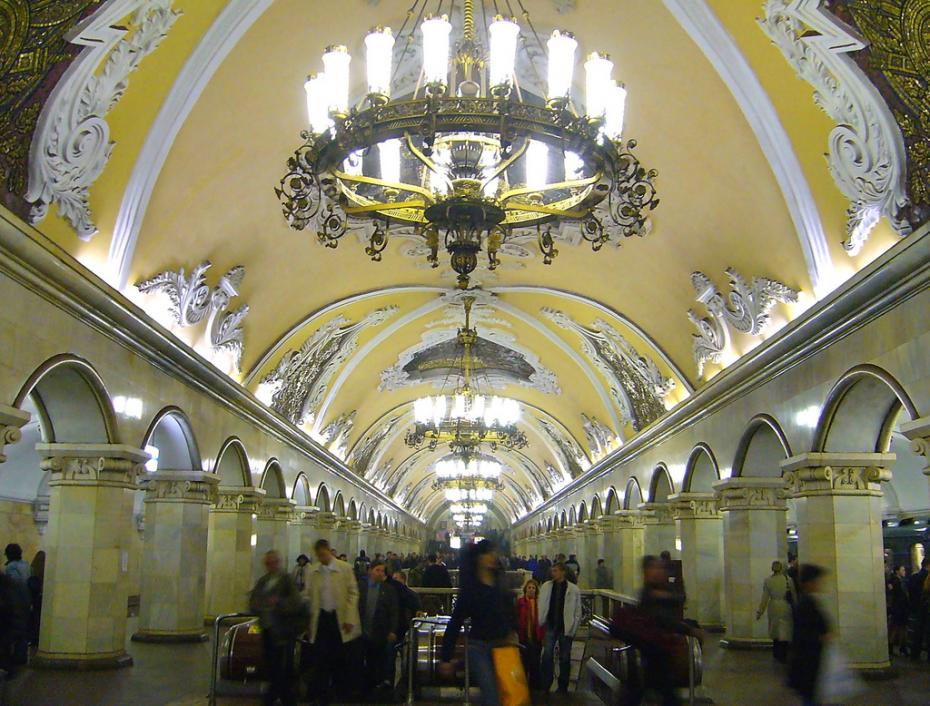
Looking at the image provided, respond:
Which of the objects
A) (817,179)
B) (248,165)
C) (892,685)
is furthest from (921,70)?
(248,165)

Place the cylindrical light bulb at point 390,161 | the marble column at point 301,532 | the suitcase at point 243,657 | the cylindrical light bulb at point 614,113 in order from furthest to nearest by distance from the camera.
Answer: the marble column at point 301,532
the suitcase at point 243,657
the cylindrical light bulb at point 390,161
the cylindrical light bulb at point 614,113

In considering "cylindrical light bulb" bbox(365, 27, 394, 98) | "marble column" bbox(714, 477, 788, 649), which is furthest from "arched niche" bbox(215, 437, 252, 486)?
"cylindrical light bulb" bbox(365, 27, 394, 98)

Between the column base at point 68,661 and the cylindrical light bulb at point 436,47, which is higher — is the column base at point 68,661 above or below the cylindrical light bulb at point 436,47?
below

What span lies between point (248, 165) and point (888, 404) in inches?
320

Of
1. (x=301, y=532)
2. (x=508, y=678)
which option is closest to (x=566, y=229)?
(x=508, y=678)

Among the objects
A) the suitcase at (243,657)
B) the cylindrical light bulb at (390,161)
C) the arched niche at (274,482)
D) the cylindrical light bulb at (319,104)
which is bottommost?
the suitcase at (243,657)

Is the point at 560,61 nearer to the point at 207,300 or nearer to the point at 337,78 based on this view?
the point at 337,78

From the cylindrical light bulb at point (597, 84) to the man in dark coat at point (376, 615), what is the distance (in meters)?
4.68

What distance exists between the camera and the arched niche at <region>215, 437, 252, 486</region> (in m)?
17.2

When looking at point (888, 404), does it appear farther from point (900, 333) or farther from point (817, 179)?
point (817, 179)

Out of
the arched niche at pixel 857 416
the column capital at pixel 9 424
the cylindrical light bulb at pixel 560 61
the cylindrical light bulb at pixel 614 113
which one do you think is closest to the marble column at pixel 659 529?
the arched niche at pixel 857 416

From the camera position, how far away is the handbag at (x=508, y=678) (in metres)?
6.04

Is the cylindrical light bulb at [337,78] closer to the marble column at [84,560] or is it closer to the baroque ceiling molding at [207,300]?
the baroque ceiling molding at [207,300]

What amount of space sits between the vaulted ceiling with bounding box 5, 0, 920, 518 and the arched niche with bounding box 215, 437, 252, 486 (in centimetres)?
120
